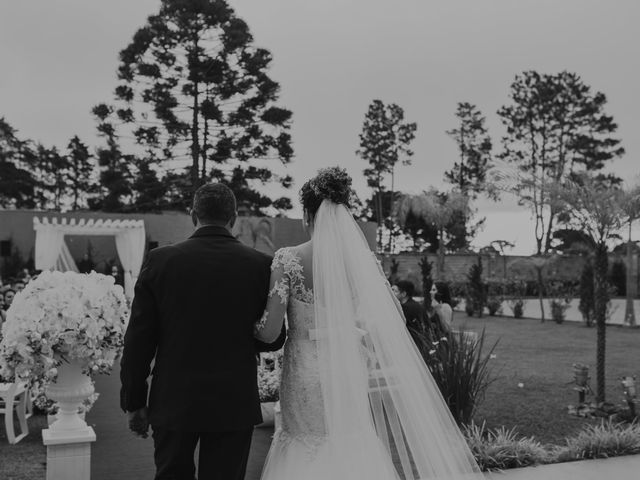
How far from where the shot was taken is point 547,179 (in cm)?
930

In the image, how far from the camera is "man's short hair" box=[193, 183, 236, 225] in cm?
310

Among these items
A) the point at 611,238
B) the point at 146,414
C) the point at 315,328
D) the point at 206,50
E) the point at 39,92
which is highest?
the point at 206,50

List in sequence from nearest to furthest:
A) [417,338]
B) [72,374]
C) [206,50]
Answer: [72,374]
[417,338]
[206,50]

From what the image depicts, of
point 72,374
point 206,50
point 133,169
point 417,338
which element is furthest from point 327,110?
point 72,374

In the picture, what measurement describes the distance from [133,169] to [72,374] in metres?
30.9

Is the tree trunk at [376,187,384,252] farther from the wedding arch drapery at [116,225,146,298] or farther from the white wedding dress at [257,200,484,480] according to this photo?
the white wedding dress at [257,200,484,480]

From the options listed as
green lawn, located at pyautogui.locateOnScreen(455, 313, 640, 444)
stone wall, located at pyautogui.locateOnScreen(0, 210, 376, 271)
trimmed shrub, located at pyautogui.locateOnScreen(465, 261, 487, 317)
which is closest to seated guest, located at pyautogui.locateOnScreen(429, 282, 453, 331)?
green lawn, located at pyautogui.locateOnScreen(455, 313, 640, 444)

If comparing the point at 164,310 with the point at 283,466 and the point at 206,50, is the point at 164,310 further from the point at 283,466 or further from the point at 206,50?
the point at 206,50

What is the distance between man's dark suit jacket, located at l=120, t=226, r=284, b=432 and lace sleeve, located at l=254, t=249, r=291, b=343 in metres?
0.08

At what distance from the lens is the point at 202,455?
2.97 m

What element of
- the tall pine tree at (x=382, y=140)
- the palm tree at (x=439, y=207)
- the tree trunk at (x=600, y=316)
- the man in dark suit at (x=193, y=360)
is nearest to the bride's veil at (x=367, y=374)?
the man in dark suit at (x=193, y=360)

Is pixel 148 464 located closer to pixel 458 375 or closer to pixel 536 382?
pixel 458 375

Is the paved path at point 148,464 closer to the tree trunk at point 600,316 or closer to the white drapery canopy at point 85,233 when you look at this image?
the tree trunk at point 600,316

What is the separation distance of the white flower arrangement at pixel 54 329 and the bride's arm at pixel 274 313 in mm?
1940
